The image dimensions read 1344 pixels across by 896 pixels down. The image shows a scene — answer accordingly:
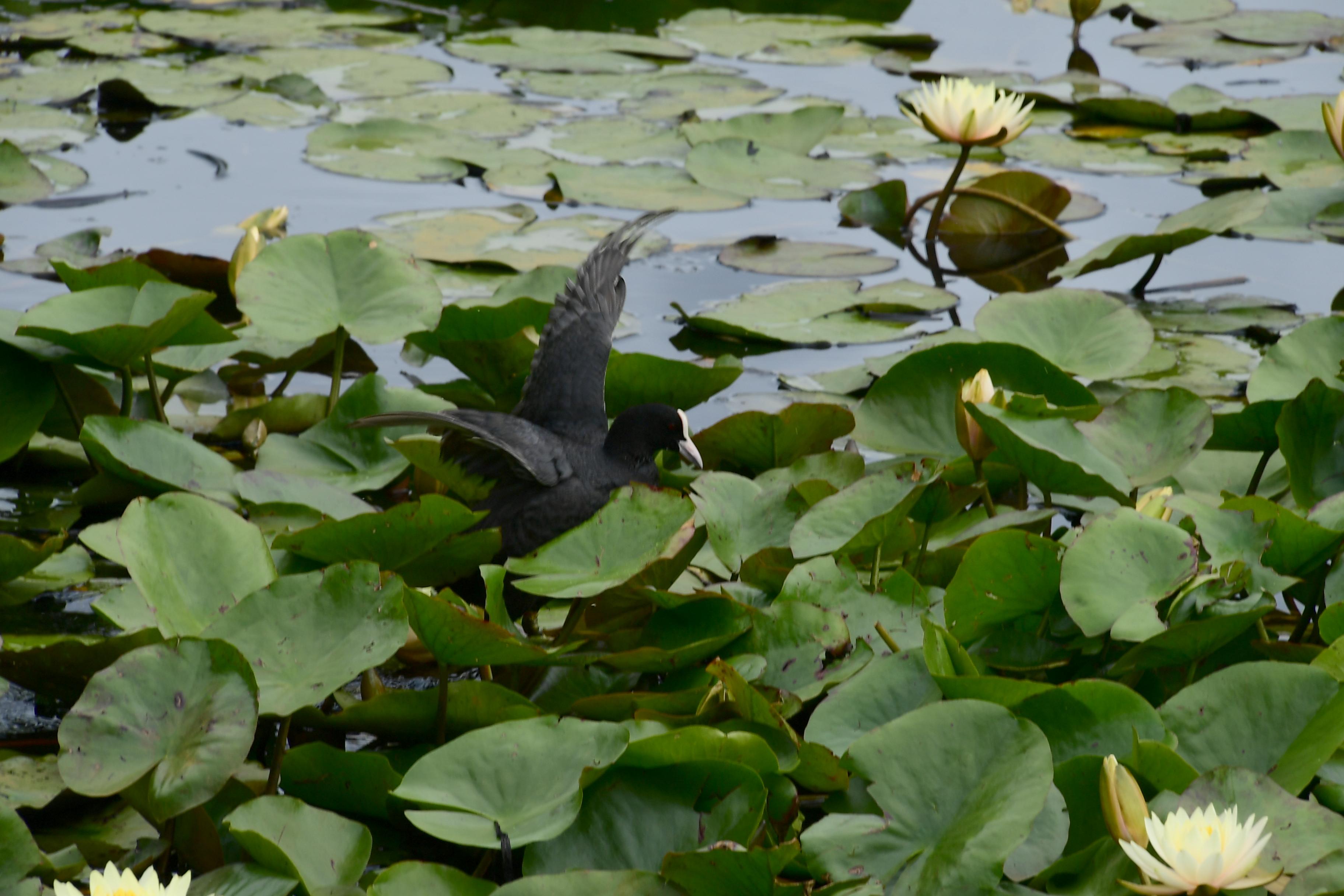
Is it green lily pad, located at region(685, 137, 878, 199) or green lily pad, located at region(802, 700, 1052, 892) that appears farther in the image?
green lily pad, located at region(685, 137, 878, 199)

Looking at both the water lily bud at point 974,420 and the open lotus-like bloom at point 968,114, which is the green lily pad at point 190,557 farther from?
the open lotus-like bloom at point 968,114

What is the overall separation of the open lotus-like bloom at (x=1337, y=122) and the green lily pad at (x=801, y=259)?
114 cm

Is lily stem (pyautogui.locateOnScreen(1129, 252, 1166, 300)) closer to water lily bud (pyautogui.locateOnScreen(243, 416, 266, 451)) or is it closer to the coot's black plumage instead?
the coot's black plumage

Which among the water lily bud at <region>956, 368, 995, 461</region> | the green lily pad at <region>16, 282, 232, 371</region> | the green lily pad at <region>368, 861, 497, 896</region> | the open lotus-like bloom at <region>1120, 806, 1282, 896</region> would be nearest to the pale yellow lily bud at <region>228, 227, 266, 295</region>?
the green lily pad at <region>16, 282, 232, 371</region>

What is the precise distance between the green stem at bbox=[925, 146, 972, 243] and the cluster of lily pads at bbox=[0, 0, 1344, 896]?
0.32 m

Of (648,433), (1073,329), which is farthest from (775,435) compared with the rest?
Result: (1073,329)

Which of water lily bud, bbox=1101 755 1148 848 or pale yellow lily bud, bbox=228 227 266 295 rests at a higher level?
water lily bud, bbox=1101 755 1148 848

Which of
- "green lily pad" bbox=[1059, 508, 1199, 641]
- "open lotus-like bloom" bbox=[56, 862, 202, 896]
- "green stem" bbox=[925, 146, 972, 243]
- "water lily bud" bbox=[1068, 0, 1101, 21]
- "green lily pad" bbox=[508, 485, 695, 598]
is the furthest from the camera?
"water lily bud" bbox=[1068, 0, 1101, 21]

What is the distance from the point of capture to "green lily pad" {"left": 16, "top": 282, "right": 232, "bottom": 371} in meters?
2.23

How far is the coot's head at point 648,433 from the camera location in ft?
8.05

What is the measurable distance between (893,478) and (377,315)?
1.18 meters

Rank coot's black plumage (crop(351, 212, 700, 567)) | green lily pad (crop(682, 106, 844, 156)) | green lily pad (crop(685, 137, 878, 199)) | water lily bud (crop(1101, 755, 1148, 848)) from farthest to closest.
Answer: green lily pad (crop(682, 106, 844, 156))
green lily pad (crop(685, 137, 878, 199))
coot's black plumage (crop(351, 212, 700, 567))
water lily bud (crop(1101, 755, 1148, 848))

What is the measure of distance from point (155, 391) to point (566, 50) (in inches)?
→ 144

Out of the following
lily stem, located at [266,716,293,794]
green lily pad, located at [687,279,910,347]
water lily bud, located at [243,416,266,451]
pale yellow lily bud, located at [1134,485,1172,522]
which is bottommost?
water lily bud, located at [243,416,266,451]
